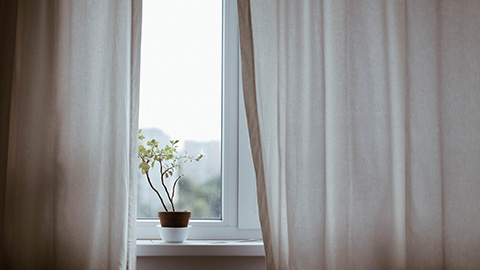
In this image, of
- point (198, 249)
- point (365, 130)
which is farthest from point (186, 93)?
point (365, 130)

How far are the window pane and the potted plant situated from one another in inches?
1.2

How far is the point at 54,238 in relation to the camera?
5.18 feet

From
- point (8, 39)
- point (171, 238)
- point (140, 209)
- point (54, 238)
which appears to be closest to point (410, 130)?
point (171, 238)

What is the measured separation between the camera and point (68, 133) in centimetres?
162

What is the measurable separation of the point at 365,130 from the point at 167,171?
0.78 m

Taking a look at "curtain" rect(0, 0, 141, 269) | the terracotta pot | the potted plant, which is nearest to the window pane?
the potted plant

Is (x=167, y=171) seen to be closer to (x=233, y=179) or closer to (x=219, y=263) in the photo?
(x=233, y=179)

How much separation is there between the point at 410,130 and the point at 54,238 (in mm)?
1274

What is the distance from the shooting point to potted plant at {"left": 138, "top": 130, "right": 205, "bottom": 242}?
1.77 meters

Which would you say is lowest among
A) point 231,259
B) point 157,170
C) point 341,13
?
point 231,259

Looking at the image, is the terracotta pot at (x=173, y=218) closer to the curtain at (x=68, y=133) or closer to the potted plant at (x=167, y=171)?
the potted plant at (x=167, y=171)

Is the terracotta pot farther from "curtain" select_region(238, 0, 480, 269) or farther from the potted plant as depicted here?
"curtain" select_region(238, 0, 480, 269)

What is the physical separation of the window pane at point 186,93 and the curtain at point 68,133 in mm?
286

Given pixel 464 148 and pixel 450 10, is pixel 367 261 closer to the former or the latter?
pixel 464 148
